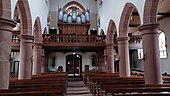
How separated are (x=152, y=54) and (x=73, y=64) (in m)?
14.3

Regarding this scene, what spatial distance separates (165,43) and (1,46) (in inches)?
475

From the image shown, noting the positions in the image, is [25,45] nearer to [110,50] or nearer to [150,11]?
[150,11]

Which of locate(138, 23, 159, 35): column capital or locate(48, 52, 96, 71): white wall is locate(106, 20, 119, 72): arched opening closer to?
locate(138, 23, 159, 35): column capital

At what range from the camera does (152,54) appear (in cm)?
607

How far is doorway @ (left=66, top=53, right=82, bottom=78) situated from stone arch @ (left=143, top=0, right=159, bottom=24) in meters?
13.8

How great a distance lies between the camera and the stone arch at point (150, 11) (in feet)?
20.6

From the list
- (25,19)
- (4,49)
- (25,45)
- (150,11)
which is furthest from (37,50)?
(150,11)

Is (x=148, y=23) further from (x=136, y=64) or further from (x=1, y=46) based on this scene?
(x=136, y=64)

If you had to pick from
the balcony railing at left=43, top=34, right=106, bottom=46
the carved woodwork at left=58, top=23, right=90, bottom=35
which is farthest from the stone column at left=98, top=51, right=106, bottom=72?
the balcony railing at left=43, top=34, right=106, bottom=46

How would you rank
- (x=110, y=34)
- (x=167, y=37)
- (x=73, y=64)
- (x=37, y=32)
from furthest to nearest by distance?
(x=73, y=64)
(x=110, y=34)
(x=167, y=37)
(x=37, y=32)

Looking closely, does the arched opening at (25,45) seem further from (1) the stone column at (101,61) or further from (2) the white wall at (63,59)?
(2) the white wall at (63,59)

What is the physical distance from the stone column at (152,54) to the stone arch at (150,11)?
0.34 meters

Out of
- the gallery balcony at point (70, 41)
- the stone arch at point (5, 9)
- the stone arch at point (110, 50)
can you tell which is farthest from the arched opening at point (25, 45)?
the stone arch at point (110, 50)

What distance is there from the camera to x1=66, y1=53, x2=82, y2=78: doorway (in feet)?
65.0
